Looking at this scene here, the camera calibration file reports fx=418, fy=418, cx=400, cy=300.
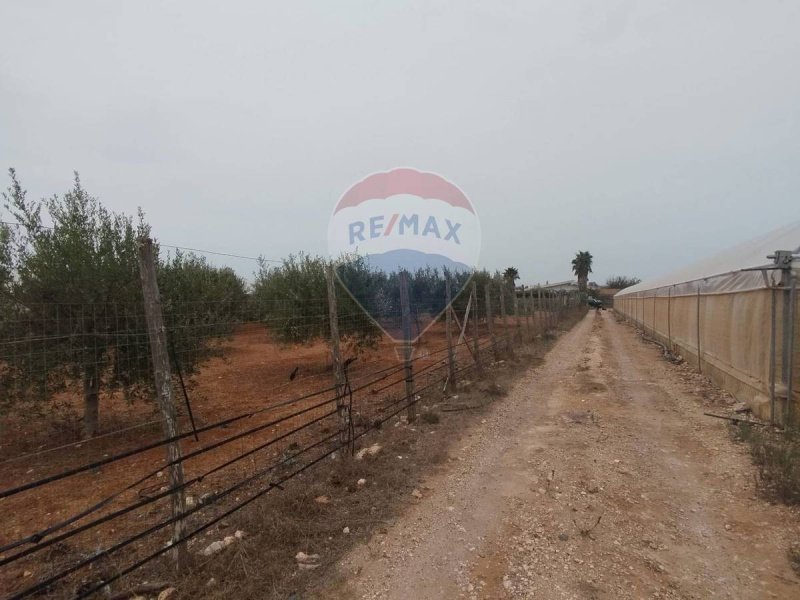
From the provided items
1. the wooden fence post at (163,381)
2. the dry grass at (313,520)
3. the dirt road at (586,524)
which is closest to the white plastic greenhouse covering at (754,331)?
the dirt road at (586,524)

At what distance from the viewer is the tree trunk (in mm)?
5285

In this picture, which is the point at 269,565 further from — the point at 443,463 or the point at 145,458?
the point at 145,458

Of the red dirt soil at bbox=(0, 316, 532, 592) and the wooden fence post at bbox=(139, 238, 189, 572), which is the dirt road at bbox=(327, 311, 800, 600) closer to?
the wooden fence post at bbox=(139, 238, 189, 572)

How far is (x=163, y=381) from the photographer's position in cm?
274

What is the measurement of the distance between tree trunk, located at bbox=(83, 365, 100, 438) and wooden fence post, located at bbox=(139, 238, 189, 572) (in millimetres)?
3324

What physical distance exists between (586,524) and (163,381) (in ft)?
10.6

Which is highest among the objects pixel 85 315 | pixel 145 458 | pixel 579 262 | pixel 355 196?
pixel 579 262

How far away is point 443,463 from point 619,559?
200 centimetres

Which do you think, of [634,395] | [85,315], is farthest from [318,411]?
[634,395]

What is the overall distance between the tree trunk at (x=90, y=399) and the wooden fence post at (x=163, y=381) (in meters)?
3.32

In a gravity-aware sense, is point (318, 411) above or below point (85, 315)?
below

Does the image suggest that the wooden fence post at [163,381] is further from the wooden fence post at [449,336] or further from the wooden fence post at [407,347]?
the wooden fence post at [449,336]

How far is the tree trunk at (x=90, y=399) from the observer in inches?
208

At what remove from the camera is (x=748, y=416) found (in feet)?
19.7
